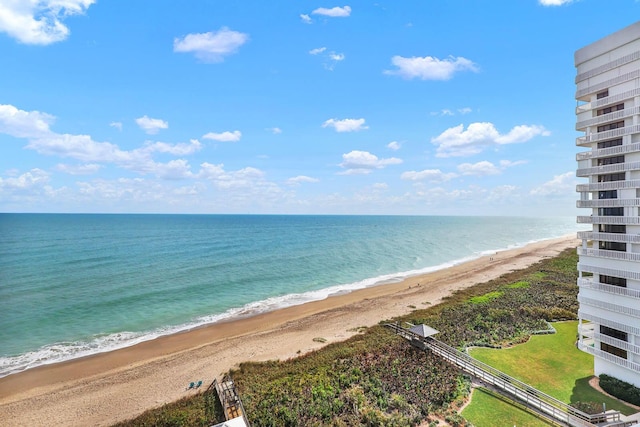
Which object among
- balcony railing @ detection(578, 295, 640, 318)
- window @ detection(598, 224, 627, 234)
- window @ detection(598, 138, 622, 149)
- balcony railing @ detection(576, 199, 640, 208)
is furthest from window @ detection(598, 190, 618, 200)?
balcony railing @ detection(578, 295, 640, 318)

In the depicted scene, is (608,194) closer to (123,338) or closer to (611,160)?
(611,160)

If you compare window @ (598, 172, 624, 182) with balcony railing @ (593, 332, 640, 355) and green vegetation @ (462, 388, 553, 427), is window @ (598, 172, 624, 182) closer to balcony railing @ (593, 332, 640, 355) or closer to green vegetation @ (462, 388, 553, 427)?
balcony railing @ (593, 332, 640, 355)

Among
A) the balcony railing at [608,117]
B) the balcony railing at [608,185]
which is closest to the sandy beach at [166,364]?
the balcony railing at [608,185]

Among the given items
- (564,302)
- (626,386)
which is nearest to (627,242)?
(626,386)

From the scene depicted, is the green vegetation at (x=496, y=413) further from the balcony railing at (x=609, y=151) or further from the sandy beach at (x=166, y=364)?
the sandy beach at (x=166, y=364)

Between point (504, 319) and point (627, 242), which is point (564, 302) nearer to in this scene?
Result: point (504, 319)

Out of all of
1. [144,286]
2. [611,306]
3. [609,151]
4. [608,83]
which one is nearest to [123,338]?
[144,286]
